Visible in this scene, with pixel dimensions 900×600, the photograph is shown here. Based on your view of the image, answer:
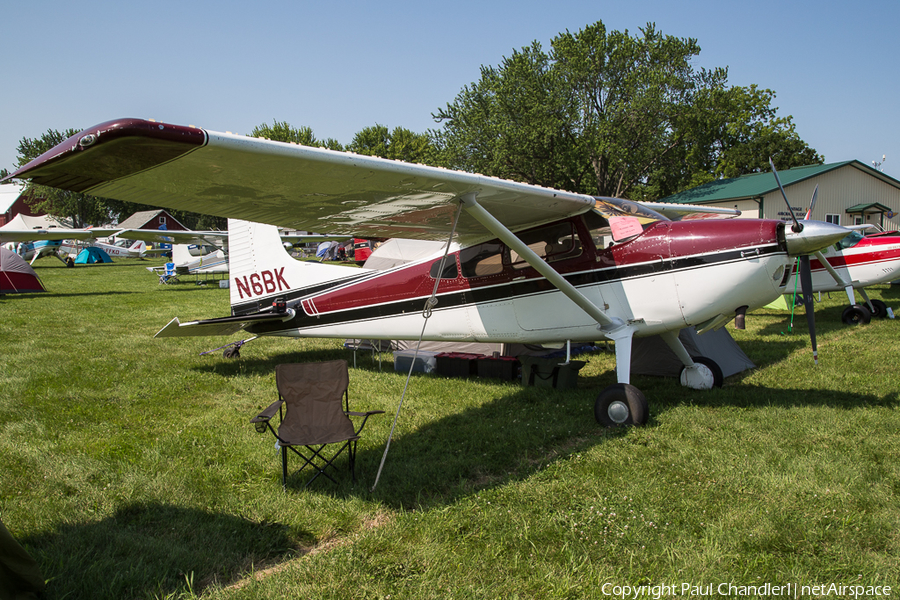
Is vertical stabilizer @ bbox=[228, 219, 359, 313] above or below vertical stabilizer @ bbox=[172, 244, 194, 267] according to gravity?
below

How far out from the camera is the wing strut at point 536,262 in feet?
15.9

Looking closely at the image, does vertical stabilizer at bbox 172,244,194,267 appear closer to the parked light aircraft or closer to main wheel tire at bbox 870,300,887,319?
the parked light aircraft

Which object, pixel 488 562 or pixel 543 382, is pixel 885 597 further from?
pixel 543 382

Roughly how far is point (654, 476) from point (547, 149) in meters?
32.1

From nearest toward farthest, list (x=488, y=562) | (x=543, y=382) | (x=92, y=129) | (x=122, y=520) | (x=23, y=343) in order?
(x=92, y=129), (x=488, y=562), (x=122, y=520), (x=543, y=382), (x=23, y=343)

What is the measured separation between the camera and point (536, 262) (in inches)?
213

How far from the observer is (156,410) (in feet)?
20.3

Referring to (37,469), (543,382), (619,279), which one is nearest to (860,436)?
(619,279)

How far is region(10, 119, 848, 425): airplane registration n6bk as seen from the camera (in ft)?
10.6

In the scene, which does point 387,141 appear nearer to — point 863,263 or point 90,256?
point 90,256

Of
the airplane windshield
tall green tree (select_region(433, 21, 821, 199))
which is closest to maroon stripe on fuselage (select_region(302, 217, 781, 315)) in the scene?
the airplane windshield

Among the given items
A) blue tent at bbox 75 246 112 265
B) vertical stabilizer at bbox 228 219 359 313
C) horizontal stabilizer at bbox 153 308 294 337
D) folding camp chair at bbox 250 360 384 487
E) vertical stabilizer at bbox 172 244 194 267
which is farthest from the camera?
blue tent at bbox 75 246 112 265

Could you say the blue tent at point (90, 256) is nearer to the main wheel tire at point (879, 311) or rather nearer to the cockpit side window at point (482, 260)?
the cockpit side window at point (482, 260)

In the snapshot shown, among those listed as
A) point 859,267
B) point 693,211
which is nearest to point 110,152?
point 693,211
